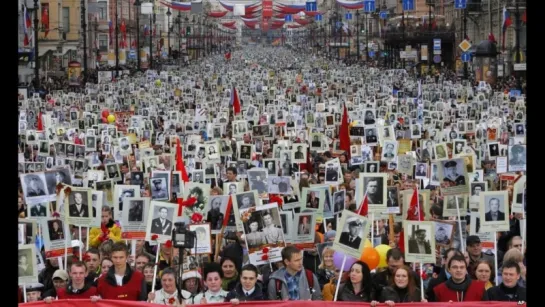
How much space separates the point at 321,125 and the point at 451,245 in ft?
63.1

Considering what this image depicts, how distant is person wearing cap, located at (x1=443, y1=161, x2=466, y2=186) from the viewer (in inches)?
553

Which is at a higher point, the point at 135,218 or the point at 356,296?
the point at 135,218

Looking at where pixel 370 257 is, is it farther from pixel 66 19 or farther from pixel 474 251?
pixel 66 19

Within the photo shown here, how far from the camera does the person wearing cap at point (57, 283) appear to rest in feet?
33.0

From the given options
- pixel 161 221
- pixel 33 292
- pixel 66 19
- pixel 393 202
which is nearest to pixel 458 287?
pixel 161 221

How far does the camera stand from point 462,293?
373 inches

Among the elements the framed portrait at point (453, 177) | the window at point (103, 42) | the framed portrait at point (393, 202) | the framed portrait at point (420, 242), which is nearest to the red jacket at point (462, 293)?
the framed portrait at point (420, 242)

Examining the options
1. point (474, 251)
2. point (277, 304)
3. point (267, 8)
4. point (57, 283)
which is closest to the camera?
point (277, 304)

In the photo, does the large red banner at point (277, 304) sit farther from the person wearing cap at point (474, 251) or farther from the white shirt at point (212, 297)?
the person wearing cap at point (474, 251)

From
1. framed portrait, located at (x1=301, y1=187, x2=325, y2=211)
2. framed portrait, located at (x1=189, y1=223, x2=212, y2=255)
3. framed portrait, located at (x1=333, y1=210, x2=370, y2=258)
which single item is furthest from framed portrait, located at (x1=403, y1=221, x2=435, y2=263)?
framed portrait, located at (x1=301, y1=187, x2=325, y2=211)

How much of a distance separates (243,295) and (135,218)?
9.90ft

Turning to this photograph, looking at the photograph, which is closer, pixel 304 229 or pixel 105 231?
pixel 304 229

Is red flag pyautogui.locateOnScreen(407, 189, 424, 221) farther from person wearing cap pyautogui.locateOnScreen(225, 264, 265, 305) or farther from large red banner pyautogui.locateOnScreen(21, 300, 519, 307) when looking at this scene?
large red banner pyautogui.locateOnScreen(21, 300, 519, 307)

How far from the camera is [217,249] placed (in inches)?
493
